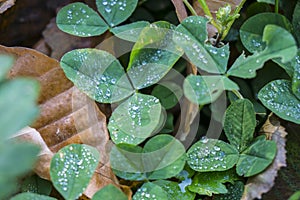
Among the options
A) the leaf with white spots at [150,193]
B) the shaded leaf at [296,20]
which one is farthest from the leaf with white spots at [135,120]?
the shaded leaf at [296,20]

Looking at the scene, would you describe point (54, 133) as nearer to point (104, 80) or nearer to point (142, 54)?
point (104, 80)

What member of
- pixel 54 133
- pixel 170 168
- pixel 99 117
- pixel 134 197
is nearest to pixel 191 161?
pixel 170 168

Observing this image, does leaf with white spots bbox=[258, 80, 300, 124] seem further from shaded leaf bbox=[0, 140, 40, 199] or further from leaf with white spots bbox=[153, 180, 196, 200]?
shaded leaf bbox=[0, 140, 40, 199]

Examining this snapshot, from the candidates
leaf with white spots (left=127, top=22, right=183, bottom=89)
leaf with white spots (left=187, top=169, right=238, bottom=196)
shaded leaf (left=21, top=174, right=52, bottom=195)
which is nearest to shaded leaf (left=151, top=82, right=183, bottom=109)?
leaf with white spots (left=127, top=22, right=183, bottom=89)

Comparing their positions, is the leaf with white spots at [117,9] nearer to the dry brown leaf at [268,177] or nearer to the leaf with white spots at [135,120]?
the leaf with white spots at [135,120]

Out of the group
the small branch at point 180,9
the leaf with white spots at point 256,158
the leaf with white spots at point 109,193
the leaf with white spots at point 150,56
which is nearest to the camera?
the leaf with white spots at point 109,193

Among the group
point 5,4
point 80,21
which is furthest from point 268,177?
point 5,4

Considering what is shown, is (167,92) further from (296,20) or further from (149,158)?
(296,20)
